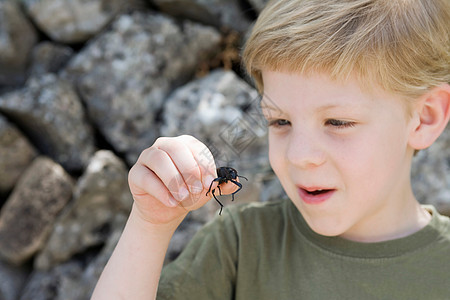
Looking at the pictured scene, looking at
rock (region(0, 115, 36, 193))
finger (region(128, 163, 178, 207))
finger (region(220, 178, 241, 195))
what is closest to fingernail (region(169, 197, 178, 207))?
finger (region(128, 163, 178, 207))

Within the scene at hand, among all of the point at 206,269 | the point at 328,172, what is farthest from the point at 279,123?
the point at 206,269

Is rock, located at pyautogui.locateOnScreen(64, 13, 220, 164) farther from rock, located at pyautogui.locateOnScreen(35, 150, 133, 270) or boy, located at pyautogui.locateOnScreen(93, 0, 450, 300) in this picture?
boy, located at pyautogui.locateOnScreen(93, 0, 450, 300)

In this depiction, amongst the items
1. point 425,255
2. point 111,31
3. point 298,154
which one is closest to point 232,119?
point 111,31

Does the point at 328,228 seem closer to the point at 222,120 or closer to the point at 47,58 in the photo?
the point at 222,120

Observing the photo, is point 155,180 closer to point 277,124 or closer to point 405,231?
point 277,124

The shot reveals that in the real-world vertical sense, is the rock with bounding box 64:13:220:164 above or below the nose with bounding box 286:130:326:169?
below

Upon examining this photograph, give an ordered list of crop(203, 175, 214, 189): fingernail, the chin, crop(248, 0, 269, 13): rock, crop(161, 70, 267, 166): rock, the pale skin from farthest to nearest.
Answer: crop(248, 0, 269, 13): rock < crop(161, 70, 267, 166): rock < the chin < the pale skin < crop(203, 175, 214, 189): fingernail

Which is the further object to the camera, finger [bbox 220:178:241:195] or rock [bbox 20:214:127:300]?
rock [bbox 20:214:127:300]
